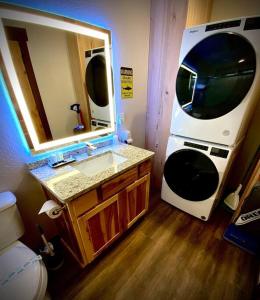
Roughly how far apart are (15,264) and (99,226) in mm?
531

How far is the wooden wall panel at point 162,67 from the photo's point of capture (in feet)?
4.53

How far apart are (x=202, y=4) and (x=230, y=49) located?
0.81 metres

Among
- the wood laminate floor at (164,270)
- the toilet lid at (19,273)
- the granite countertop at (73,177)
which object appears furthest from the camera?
the wood laminate floor at (164,270)

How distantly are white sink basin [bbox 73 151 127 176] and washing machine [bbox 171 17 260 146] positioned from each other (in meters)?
0.75

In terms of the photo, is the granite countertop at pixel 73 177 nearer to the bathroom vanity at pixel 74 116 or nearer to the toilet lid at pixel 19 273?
the bathroom vanity at pixel 74 116

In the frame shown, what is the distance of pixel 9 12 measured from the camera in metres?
0.85

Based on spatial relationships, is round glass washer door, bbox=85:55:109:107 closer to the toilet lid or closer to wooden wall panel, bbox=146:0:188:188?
wooden wall panel, bbox=146:0:188:188

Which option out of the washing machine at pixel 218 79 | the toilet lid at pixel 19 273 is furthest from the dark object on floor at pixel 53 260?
the washing machine at pixel 218 79

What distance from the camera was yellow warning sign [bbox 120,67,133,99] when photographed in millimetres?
1545

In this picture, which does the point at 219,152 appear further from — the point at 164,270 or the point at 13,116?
the point at 13,116

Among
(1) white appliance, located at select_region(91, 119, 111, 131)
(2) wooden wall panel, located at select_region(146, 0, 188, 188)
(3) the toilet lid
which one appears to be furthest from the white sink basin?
(2) wooden wall panel, located at select_region(146, 0, 188, 188)

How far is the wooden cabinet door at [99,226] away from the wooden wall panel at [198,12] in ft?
5.71

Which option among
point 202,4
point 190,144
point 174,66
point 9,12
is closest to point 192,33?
point 174,66

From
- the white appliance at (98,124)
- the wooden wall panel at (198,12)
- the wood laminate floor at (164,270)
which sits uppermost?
the wooden wall panel at (198,12)
